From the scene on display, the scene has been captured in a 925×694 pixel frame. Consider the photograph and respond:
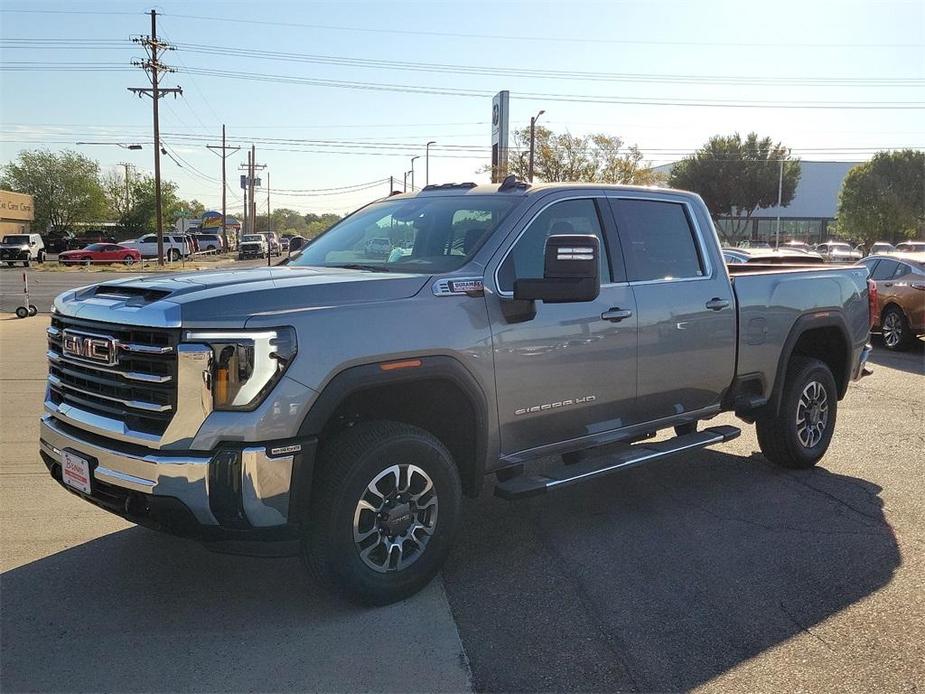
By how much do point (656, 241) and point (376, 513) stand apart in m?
2.70

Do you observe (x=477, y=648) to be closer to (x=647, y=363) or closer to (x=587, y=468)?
(x=587, y=468)

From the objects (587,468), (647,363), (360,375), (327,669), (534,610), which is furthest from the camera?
(647,363)

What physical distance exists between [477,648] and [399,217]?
265 cm

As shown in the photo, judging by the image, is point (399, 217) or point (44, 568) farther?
point (399, 217)

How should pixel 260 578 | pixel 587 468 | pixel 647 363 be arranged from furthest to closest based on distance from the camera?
pixel 647 363
pixel 587 468
pixel 260 578

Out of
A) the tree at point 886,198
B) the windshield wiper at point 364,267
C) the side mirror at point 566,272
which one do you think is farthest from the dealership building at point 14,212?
the side mirror at point 566,272

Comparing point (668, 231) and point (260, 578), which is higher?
point (668, 231)


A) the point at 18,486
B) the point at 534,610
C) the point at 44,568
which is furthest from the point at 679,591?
the point at 18,486

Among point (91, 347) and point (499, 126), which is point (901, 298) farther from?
point (499, 126)

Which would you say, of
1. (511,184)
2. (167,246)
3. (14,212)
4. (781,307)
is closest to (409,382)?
(511,184)

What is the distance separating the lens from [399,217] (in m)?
4.98

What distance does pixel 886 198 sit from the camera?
187ft

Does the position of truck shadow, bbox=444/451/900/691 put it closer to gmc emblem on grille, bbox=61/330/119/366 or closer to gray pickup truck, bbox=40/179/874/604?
gray pickup truck, bbox=40/179/874/604

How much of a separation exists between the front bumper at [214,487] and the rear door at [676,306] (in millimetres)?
2374
